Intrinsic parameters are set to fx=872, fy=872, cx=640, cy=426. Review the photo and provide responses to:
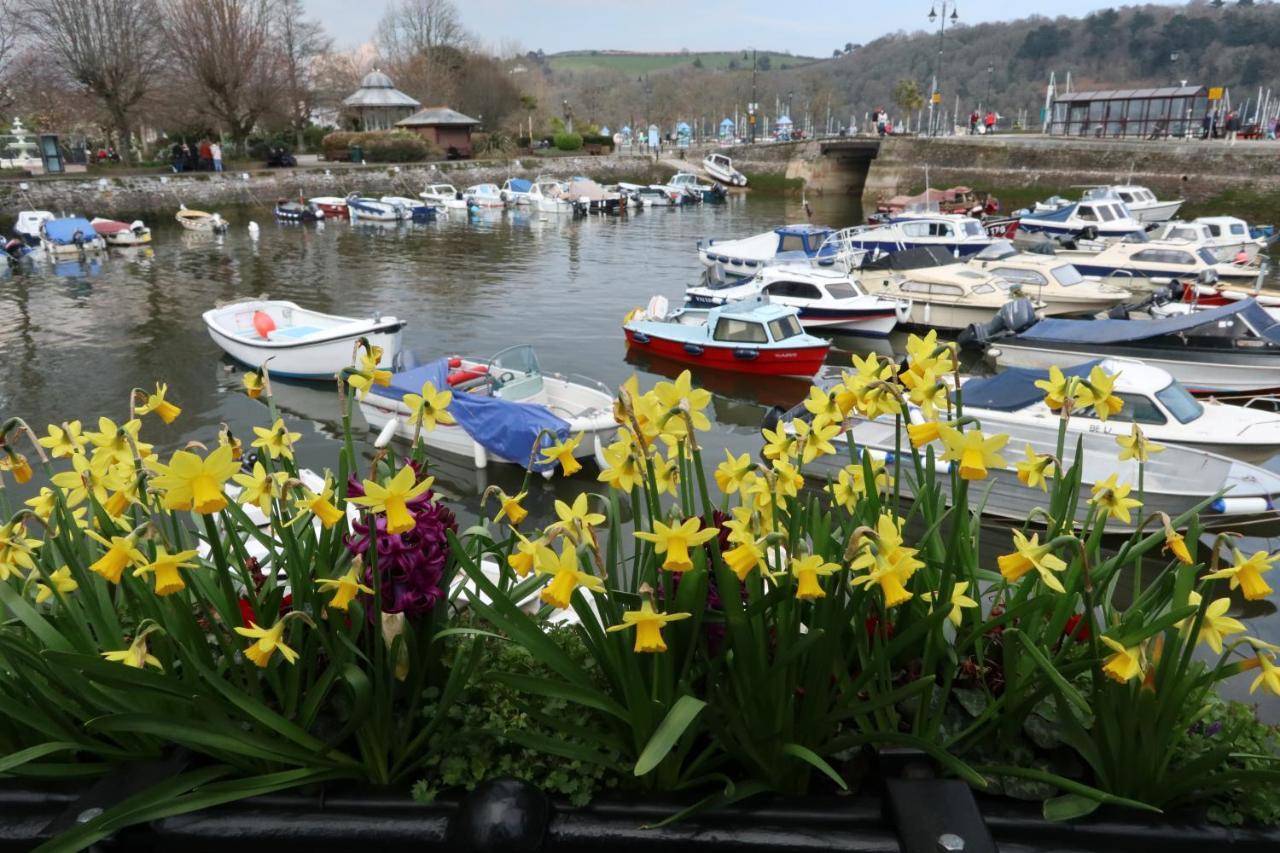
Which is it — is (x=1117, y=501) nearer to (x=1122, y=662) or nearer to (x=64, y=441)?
(x=1122, y=662)

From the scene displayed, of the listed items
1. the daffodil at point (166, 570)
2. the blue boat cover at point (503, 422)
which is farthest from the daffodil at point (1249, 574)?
the blue boat cover at point (503, 422)

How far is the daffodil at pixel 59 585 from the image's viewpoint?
2.42 meters

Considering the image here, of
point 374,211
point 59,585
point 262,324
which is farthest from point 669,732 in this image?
point 374,211

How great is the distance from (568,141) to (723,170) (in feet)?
40.8

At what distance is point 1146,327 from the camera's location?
15516 mm

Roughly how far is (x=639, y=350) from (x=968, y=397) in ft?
29.3

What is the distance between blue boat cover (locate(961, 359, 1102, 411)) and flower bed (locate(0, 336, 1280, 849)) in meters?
9.50

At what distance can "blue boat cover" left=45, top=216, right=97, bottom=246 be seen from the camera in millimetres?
33547

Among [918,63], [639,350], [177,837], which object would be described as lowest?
[639,350]

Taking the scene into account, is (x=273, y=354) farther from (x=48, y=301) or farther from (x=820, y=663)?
(x=820, y=663)

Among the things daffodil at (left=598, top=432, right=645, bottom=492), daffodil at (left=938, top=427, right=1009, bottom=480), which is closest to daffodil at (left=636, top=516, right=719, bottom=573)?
daffodil at (left=598, top=432, right=645, bottom=492)

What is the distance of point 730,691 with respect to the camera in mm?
2344

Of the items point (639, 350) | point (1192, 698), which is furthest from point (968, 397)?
point (1192, 698)

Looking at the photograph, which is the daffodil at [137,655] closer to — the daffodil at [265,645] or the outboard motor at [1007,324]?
the daffodil at [265,645]
